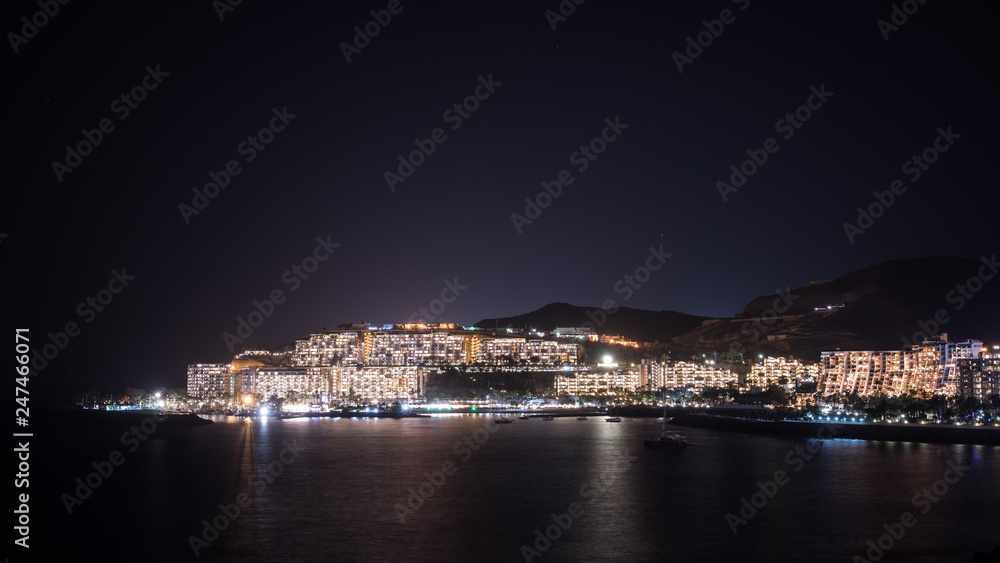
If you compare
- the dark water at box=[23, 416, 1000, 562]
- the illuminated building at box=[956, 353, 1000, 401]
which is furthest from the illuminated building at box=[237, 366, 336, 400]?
the illuminated building at box=[956, 353, 1000, 401]

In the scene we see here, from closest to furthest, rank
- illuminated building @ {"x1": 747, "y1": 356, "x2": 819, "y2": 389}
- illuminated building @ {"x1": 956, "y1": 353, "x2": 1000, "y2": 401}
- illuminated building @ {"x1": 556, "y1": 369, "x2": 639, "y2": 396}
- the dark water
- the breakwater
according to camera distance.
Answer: the dark water
the breakwater
illuminated building @ {"x1": 956, "y1": 353, "x2": 1000, "y2": 401}
illuminated building @ {"x1": 747, "y1": 356, "x2": 819, "y2": 389}
illuminated building @ {"x1": 556, "y1": 369, "x2": 639, "y2": 396}

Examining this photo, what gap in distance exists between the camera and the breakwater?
169ft

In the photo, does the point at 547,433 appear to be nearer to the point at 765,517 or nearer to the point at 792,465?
the point at 792,465

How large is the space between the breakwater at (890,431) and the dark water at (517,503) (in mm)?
3191

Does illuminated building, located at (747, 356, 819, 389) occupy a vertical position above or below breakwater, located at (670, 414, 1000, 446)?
above

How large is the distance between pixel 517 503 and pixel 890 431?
3482cm

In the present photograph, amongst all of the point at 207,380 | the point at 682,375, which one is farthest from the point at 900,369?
the point at 207,380

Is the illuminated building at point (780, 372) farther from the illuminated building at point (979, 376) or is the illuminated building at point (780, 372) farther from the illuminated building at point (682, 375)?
the illuminated building at point (979, 376)

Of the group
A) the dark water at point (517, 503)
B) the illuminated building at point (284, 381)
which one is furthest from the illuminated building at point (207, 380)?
the dark water at point (517, 503)

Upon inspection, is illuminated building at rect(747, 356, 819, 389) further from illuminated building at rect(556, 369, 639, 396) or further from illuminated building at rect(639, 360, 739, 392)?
illuminated building at rect(556, 369, 639, 396)

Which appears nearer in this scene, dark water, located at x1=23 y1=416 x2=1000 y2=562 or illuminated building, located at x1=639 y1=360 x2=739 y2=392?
dark water, located at x1=23 y1=416 x2=1000 y2=562

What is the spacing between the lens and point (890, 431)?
56531 millimetres

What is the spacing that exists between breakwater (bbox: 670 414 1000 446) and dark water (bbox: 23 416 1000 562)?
3.19 meters

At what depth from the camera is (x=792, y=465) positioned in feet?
138
